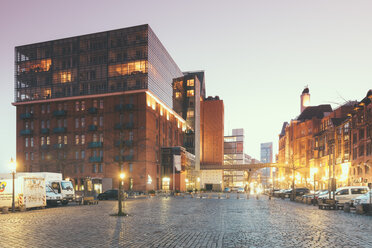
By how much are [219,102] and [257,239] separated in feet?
361

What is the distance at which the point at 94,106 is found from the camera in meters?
68.9

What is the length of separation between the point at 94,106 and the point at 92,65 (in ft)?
28.0

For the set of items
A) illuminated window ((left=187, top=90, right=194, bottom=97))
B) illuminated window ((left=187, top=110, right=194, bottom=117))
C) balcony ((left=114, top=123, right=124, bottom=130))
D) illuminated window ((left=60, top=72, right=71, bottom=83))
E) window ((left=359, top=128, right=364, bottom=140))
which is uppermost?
illuminated window ((left=187, top=90, right=194, bottom=97))

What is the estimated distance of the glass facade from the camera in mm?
66750

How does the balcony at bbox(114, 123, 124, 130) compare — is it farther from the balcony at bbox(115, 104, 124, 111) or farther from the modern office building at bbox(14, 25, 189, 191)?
the balcony at bbox(115, 104, 124, 111)

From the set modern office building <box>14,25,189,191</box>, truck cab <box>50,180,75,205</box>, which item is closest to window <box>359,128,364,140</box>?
modern office building <box>14,25,189,191</box>

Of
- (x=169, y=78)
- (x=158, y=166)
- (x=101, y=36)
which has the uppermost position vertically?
(x=101, y=36)

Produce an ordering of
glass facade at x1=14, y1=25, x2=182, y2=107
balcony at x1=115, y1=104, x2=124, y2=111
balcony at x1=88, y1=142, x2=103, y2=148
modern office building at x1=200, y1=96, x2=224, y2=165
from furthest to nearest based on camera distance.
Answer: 1. modern office building at x1=200, y1=96, x2=224, y2=165
2. glass facade at x1=14, y1=25, x2=182, y2=107
3. balcony at x1=88, y1=142, x2=103, y2=148
4. balcony at x1=115, y1=104, x2=124, y2=111

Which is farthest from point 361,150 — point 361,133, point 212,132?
point 212,132

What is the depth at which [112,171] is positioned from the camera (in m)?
65.6

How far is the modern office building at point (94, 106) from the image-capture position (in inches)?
2574

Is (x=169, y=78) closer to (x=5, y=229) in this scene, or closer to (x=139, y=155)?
(x=139, y=155)

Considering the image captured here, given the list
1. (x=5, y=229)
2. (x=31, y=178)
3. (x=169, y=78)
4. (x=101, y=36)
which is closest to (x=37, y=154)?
(x=101, y=36)

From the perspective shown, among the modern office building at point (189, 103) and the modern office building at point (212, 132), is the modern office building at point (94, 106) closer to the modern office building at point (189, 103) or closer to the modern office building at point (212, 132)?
the modern office building at point (189, 103)
